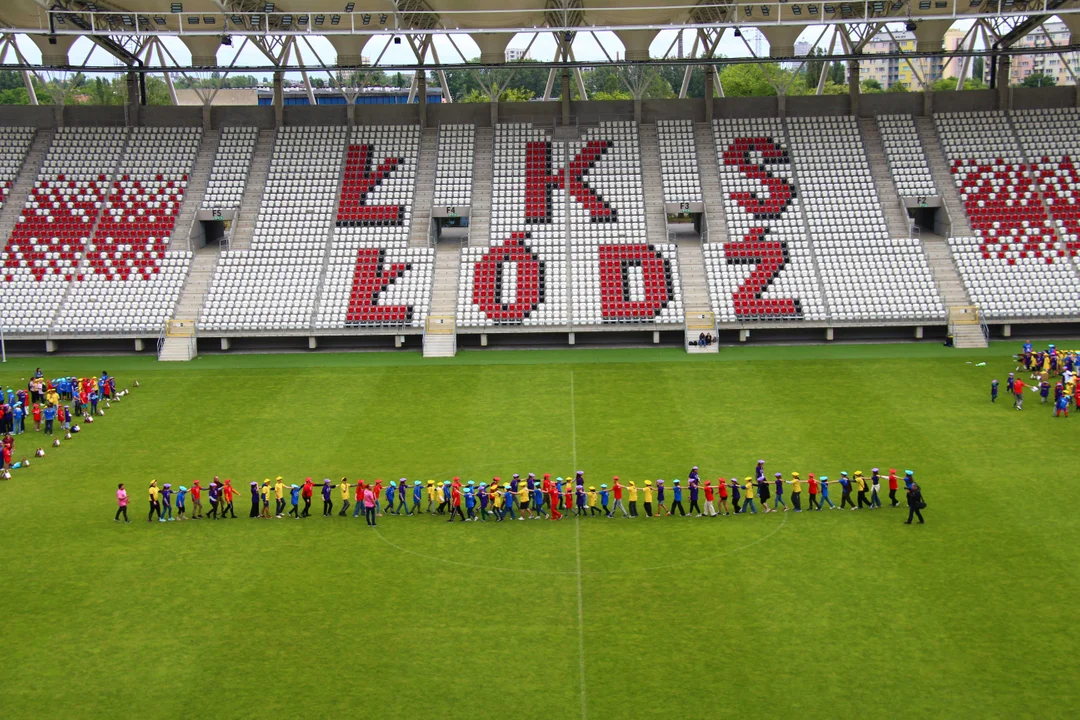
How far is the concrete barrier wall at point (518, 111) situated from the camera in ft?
187

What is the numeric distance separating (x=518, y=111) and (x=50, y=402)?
2943 centimetres

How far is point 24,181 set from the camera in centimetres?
5416

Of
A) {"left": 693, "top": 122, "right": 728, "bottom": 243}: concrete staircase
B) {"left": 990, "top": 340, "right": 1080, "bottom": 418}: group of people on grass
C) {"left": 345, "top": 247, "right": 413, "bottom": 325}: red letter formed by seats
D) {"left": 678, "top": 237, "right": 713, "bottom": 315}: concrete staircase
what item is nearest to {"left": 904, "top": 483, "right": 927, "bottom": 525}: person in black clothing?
{"left": 990, "top": 340, "right": 1080, "bottom": 418}: group of people on grass

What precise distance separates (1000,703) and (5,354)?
40404 millimetres

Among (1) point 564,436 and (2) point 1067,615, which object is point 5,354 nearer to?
(1) point 564,436

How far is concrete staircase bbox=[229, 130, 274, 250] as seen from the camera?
2040 inches

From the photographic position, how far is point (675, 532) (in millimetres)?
26062

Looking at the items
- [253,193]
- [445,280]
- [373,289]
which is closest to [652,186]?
[445,280]

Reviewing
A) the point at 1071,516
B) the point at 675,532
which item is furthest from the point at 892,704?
the point at 1071,516

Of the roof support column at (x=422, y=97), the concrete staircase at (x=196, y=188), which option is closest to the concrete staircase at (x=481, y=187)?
the roof support column at (x=422, y=97)

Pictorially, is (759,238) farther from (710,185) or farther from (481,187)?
(481,187)

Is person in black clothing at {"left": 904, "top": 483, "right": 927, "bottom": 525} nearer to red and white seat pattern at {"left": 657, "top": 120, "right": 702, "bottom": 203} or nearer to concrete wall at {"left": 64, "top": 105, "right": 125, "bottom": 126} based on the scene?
red and white seat pattern at {"left": 657, "top": 120, "right": 702, "bottom": 203}

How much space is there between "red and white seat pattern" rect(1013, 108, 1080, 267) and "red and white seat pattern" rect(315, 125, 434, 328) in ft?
91.5

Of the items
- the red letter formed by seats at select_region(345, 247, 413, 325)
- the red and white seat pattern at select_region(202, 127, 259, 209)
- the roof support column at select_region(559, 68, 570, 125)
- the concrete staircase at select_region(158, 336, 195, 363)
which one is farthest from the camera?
the roof support column at select_region(559, 68, 570, 125)
